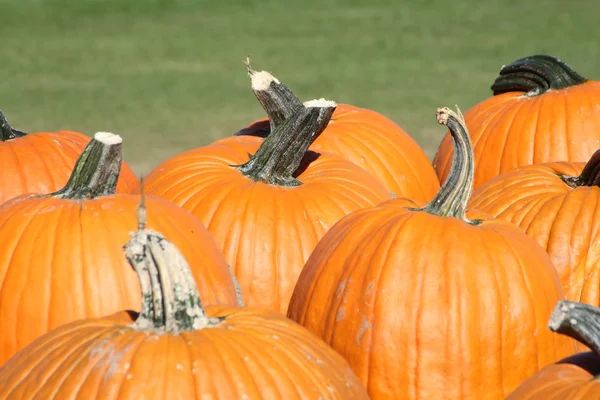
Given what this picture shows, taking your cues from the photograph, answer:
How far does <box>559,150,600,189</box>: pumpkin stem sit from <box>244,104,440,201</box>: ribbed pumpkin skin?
906 millimetres

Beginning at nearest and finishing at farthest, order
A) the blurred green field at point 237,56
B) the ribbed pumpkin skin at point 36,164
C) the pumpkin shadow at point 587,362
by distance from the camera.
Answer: the pumpkin shadow at point 587,362
the ribbed pumpkin skin at point 36,164
the blurred green field at point 237,56

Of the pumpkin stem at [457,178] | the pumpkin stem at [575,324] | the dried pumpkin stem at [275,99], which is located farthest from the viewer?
the dried pumpkin stem at [275,99]

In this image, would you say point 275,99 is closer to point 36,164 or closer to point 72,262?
point 36,164

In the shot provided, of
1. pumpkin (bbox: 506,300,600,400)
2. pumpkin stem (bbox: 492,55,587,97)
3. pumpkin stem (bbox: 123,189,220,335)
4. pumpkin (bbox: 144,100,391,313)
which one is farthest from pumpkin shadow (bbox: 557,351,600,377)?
pumpkin stem (bbox: 492,55,587,97)

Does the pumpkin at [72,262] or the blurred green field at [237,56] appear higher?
the blurred green field at [237,56]

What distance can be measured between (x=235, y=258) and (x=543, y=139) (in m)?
1.96

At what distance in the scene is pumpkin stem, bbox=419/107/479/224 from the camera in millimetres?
3414

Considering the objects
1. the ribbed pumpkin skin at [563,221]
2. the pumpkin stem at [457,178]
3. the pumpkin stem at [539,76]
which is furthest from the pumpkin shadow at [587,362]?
the pumpkin stem at [539,76]

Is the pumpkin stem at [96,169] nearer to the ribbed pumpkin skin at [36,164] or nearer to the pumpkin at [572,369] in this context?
the ribbed pumpkin skin at [36,164]

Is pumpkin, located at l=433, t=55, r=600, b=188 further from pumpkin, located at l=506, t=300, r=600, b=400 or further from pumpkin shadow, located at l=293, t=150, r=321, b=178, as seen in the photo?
pumpkin, located at l=506, t=300, r=600, b=400

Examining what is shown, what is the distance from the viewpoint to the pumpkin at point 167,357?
8.00 feet

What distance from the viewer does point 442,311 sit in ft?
10.5

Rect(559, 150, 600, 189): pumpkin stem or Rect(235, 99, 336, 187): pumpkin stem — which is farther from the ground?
Rect(235, 99, 336, 187): pumpkin stem

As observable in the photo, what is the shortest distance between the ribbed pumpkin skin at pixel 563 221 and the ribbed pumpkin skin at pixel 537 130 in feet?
2.67
